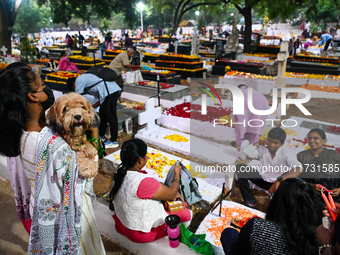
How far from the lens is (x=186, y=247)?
8.28 ft

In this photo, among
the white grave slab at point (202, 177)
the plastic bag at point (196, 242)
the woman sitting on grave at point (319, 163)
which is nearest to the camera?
the plastic bag at point (196, 242)

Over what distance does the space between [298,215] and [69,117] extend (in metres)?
1.62

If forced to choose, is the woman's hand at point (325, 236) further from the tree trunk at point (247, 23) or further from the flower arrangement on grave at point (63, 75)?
the tree trunk at point (247, 23)

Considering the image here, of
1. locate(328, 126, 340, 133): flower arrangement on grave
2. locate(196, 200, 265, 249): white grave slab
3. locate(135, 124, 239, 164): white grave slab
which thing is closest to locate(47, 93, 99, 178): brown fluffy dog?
locate(196, 200, 265, 249): white grave slab

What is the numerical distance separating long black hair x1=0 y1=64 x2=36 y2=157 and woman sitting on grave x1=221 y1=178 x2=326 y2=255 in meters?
1.72

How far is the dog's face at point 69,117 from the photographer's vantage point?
6.25 ft

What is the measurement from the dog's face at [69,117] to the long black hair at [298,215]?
1.44m

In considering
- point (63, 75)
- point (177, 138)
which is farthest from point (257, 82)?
point (63, 75)

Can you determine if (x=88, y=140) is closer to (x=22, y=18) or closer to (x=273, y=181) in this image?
(x=273, y=181)

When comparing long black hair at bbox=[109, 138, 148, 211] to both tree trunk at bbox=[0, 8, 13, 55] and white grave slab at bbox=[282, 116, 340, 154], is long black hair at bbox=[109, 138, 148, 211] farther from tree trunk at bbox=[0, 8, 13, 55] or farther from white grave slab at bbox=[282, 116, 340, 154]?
tree trunk at bbox=[0, 8, 13, 55]

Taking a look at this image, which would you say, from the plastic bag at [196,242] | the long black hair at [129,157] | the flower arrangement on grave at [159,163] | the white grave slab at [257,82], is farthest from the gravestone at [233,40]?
the plastic bag at [196,242]

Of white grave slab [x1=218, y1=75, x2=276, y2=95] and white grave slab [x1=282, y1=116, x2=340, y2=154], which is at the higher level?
white grave slab [x1=218, y1=75, x2=276, y2=95]

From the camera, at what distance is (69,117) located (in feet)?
6.23

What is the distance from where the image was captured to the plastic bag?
7.91 ft
